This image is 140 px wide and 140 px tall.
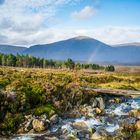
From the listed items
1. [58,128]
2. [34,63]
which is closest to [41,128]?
[58,128]

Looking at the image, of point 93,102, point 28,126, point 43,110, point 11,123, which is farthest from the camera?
point 93,102

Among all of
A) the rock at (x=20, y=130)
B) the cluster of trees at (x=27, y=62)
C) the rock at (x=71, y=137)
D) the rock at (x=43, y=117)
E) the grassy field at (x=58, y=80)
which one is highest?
the cluster of trees at (x=27, y=62)

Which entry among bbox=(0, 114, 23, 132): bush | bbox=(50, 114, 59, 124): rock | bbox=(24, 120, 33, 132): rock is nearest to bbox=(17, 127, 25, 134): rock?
bbox=(24, 120, 33, 132): rock

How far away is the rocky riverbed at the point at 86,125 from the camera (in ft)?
99.1

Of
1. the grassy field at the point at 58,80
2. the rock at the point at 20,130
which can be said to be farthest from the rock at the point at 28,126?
the grassy field at the point at 58,80

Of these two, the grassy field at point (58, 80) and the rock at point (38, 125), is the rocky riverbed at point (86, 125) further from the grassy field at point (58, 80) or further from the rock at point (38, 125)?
the grassy field at point (58, 80)

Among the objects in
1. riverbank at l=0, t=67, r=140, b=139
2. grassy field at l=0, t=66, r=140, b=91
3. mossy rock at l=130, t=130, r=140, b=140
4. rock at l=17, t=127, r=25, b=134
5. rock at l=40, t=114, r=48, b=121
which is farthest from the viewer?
grassy field at l=0, t=66, r=140, b=91

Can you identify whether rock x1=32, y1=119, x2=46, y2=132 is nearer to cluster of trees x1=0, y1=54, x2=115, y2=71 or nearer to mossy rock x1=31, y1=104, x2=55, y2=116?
mossy rock x1=31, y1=104, x2=55, y2=116

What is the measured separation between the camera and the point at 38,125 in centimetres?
3228

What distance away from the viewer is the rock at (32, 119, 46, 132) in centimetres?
3190

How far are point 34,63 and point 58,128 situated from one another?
14251 cm

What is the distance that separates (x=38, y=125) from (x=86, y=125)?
534cm

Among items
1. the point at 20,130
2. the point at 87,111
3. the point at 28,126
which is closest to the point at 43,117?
the point at 28,126

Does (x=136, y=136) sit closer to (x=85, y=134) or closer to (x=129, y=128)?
(x=129, y=128)
